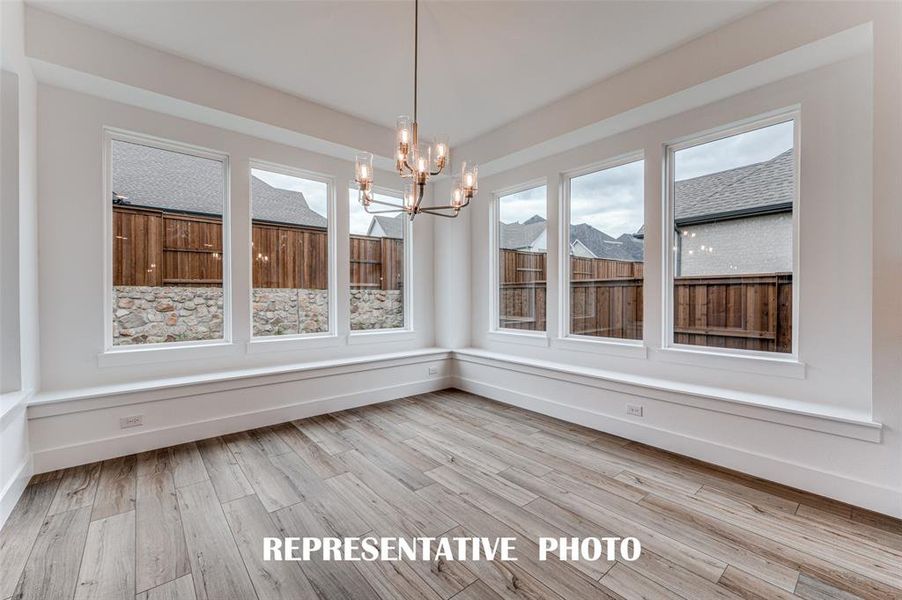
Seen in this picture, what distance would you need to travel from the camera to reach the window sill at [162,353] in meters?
3.17

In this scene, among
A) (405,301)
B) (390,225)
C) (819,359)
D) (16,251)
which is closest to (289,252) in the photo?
(390,225)

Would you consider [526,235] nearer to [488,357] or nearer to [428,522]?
[488,357]

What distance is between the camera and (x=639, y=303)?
144 inches

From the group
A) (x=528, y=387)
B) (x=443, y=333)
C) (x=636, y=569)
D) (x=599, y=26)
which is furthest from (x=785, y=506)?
(x=443, y=333)

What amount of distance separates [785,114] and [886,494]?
8.42ft

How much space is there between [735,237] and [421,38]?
2909 millimetres

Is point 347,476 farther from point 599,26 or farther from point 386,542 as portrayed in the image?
point 599,26

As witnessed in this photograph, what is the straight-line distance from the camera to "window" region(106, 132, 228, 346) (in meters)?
3.30

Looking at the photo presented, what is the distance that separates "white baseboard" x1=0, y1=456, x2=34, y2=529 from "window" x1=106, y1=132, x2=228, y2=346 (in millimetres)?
1040

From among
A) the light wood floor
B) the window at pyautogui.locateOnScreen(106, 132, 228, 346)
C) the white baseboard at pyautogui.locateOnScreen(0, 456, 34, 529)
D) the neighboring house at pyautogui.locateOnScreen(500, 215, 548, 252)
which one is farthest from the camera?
the neighboring house at pyautogui.locateOnScreen(500, 215, 548, 252)

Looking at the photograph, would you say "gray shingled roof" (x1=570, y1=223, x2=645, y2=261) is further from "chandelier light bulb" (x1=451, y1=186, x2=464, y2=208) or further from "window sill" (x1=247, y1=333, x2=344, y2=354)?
"window sill" (x1=247, y1=333, x2=344, y2=354)

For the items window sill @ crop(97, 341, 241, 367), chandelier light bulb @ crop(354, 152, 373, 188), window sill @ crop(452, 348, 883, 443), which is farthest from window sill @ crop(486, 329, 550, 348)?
window sill @ crop(97, 341, 241, 367)

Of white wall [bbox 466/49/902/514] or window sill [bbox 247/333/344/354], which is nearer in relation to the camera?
white wall [bbox 466/49/902/514]

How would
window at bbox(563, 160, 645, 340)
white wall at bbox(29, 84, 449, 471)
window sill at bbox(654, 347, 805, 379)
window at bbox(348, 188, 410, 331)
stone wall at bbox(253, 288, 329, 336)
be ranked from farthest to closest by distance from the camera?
window at bbox(348, 188, 410, 331) < stone wall at bbox(253, 288, 329, 336) < window at bbox(563, 160, 645, 340) < white wall at bbox(29, 84, 449, 471) < window sill at bbox(654, 347, 805, 379)
